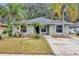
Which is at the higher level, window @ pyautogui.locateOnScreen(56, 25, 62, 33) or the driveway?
window @ pyautogui.locateOnScreen(56, 25, 62, 33)

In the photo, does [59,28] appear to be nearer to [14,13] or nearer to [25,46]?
[25,46]

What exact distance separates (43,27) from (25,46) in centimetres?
51

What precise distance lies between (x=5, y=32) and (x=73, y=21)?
1339 millimetres

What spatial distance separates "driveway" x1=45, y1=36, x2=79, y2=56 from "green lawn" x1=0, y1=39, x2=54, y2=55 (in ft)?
0.37

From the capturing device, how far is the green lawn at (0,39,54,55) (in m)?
10.4

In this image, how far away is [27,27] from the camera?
1045 centimetres

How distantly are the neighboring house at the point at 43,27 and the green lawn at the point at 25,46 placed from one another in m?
0.20

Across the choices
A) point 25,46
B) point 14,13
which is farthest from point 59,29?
point 14,13

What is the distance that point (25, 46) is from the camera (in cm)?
1045

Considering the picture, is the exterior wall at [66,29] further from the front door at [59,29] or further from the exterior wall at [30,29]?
the exterior wall at [30,29]

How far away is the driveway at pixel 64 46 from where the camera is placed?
10.4 metres

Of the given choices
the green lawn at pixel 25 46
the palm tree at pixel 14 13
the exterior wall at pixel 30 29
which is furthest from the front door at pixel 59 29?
the palm tree at pixel 14 13

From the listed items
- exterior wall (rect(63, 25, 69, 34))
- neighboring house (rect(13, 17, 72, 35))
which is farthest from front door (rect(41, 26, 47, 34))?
exterior wall (rect(63, 25, 69, 34))

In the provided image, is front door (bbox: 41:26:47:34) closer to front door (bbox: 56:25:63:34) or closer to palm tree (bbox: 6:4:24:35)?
front door (bbox: 56:25:63:34)
